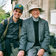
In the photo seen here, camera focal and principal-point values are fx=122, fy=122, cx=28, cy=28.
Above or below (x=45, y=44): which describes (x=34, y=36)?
above

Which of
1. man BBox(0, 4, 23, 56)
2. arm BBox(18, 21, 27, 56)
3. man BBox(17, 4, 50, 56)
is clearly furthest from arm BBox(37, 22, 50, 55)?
man BBox(0, 4, 23, 56)

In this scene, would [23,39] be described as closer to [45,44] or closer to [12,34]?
[12,34]

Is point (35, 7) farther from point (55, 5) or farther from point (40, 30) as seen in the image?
point (55, 5)

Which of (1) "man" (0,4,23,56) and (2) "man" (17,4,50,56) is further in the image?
(1) "man" (0,4,23,56)

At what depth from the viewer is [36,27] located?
2945 mm

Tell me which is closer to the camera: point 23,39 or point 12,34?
point 23,39

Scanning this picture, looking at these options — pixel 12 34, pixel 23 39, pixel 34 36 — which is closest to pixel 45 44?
pixel 34 36

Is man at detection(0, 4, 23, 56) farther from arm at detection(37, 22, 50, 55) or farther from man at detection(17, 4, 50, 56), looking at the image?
arm at detection(37, 22, 50, 55)

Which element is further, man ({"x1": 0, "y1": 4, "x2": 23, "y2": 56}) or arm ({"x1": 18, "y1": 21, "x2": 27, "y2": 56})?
man ({"x1": 0, "y1": 4, "x2": 23, "y2": 56})

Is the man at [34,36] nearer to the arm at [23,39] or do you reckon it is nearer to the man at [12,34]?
the arm at [23,39]

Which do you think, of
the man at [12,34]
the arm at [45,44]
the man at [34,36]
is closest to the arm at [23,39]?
the man at [34,36]

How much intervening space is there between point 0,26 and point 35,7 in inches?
37.5

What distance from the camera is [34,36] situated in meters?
2.89

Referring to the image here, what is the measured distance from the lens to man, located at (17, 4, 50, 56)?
2850mm
